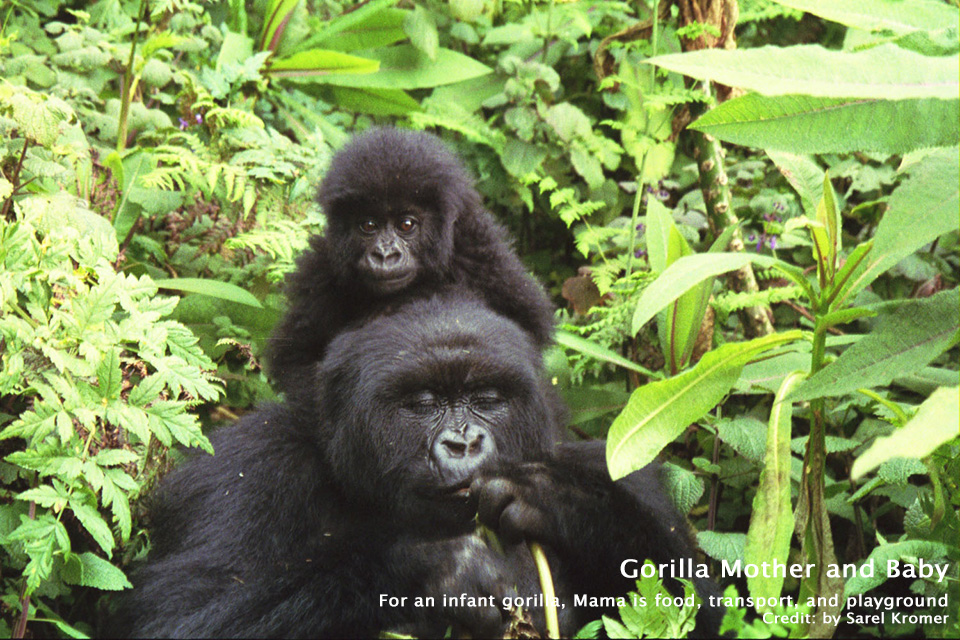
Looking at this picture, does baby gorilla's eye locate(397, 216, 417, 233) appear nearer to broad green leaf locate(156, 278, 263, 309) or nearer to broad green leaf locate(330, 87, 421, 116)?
broad green leaf locate(156, 278, 263, 309)

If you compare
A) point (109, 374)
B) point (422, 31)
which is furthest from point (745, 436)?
point (422, 31)

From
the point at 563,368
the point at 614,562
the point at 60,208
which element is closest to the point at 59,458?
the point at 60,208

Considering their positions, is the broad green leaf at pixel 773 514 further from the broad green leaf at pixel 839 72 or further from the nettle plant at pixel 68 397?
the nettle plant at pixel 68 397

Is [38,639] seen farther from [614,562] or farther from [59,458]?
[614,562]

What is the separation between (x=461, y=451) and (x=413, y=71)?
10.3 feet

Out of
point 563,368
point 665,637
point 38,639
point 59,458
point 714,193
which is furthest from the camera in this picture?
point 714,193

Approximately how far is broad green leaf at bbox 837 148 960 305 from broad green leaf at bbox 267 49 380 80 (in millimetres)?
3270

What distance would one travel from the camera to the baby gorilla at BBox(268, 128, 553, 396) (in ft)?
12.1

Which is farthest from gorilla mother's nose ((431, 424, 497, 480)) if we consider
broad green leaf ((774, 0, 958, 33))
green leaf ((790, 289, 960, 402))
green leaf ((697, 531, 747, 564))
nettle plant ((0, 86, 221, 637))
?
broad green leaf ((774, 0, 958, 33))

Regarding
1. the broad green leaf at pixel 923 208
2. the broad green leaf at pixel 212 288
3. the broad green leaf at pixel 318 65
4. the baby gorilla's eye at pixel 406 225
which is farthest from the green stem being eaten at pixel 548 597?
the broad green leaf at pixel 318 65

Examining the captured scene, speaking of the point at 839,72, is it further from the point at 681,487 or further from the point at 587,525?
the point at 681,487

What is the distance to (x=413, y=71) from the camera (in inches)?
205

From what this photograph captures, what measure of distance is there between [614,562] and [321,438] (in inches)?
34.2

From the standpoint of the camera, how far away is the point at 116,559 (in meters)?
3.11
